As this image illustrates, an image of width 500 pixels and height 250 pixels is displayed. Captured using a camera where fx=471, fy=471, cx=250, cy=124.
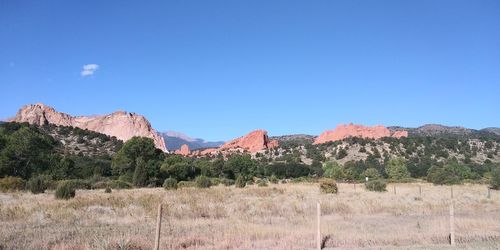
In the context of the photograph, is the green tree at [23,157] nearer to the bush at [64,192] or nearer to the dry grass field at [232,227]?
the bush at [64,192]

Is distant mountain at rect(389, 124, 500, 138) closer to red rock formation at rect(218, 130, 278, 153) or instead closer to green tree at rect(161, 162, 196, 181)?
red rock formation at rect(218, 130, 278, 153)

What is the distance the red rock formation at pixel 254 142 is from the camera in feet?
562

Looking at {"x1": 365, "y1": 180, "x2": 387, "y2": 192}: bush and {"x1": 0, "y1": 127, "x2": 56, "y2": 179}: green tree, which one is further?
{"x1": 0, "y1": 127, "x2": 56, "y2": 179}: green tree

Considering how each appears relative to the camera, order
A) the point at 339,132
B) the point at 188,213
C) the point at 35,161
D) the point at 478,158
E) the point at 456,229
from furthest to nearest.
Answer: the point at 339,132
the point at 478,158
the point at 35,161
the point at 188,213
the point at 456,229

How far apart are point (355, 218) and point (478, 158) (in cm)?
7769

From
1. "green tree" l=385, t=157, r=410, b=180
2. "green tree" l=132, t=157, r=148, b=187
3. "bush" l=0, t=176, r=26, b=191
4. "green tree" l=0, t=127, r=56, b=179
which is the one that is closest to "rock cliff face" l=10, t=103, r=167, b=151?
"green tree" l=0, t=127, r=56, b=179

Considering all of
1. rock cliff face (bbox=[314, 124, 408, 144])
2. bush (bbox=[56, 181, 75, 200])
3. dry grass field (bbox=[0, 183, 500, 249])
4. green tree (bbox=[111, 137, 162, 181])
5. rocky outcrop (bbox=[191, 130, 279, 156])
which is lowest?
dry grass field (bbox=[0, 183, 500, 249])

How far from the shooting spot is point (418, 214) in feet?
76.8

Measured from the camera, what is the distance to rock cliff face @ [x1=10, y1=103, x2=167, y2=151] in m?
171

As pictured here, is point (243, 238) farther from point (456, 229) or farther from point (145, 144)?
point (145, 144)

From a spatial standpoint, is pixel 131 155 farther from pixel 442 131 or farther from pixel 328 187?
pixel 442 131

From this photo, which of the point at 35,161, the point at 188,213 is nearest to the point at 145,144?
the point at 35,161

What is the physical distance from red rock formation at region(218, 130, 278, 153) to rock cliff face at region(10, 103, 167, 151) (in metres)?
29.5

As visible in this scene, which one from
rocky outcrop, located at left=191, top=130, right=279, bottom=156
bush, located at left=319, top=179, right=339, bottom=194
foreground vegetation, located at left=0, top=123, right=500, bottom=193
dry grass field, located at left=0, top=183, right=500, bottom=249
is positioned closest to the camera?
dry grass field, located at left=0, top=183, right=500, bottom=249
